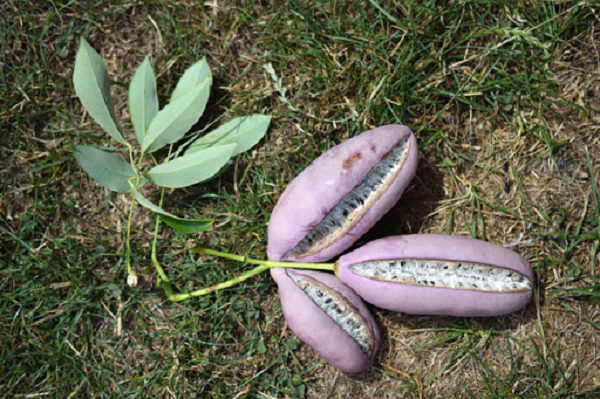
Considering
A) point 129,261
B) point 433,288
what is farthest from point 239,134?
point 433,288

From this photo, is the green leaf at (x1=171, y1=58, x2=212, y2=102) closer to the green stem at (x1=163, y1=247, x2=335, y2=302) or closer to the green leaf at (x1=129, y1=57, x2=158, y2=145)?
the green leaf at (x1=129, y1=57, x2=158, y2=145)

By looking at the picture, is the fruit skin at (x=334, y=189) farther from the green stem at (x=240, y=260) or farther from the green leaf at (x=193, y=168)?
the green leaf at (x=193, y=168)

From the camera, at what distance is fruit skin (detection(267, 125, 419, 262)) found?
4.47ft

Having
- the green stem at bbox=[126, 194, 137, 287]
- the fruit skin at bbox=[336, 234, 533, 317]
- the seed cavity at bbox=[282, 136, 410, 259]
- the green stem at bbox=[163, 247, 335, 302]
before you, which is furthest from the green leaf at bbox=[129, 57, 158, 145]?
the fruit skin at bbox=[336, 234, 533, 317]

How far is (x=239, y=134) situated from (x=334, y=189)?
0.43 m

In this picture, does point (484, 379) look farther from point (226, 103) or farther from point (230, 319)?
point (226, 103)

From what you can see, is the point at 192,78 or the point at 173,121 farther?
the point at 192,78

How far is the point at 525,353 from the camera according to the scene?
159 cm

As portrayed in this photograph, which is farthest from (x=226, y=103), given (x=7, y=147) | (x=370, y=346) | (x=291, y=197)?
(x=370, y=346)

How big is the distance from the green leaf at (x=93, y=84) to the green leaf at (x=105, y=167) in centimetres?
10

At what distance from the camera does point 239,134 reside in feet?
5.26

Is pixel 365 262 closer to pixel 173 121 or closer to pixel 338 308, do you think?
pixel 338 308

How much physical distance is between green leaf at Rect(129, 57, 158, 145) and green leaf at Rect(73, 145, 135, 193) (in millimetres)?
106

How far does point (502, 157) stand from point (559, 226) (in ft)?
0.95
